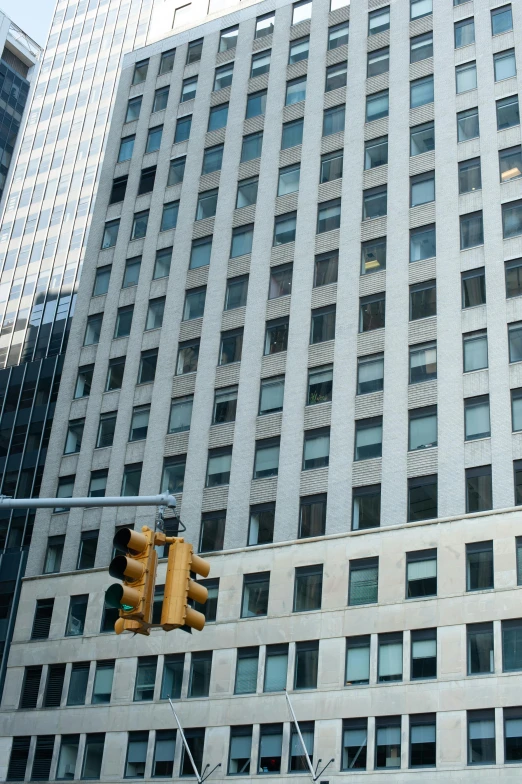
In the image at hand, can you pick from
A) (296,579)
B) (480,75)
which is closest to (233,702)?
(296,579)

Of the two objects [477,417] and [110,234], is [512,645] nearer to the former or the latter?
[477,417]

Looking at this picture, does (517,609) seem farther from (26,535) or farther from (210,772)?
(26,535)

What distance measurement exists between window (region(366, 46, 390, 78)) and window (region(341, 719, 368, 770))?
3736cm

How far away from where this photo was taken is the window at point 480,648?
4228cm

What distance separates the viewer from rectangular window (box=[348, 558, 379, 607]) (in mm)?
46500

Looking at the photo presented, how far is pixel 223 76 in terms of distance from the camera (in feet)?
227

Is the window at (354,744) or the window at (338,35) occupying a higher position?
the window at (338,35)

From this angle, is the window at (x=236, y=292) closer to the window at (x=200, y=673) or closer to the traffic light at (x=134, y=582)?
the window at (x=200, y=673)

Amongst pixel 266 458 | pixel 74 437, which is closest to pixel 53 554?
pixel 74 437

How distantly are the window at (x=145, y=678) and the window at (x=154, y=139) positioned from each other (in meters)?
34.7

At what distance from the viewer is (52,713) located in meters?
→ 52.2

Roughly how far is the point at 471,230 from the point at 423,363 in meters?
7.73

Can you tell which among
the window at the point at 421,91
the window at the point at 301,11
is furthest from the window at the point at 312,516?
the window at the point at 301,11

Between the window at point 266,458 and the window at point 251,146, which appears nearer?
the window at point 266,458
